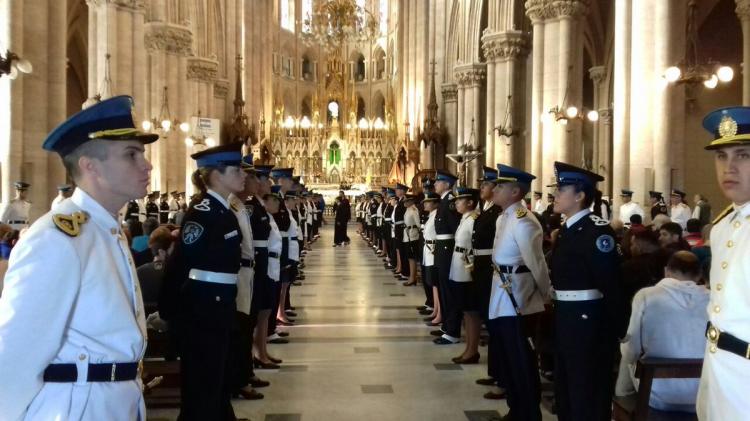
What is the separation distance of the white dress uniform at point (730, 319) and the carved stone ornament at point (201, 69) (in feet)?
97.7

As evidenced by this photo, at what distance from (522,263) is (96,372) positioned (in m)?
4.02

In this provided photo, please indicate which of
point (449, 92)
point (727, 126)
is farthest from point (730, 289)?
point (449, 92)

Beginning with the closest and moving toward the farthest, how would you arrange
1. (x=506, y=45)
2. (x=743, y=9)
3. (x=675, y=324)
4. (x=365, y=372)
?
(x=675, y=324) < (x=365, y=372) < (x=743, y=9) < (x=506, y=45)

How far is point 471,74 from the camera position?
30.7 metres

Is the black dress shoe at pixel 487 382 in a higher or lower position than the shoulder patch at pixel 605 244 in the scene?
lower

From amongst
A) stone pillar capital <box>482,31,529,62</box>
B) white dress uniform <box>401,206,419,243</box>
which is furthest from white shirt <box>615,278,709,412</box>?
stone pillar capital <box>482,31,529,62</box>

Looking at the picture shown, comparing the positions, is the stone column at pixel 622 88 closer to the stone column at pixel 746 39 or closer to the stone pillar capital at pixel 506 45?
the stone column at pixel 746 39

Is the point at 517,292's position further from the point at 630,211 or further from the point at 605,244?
the point at 630,211

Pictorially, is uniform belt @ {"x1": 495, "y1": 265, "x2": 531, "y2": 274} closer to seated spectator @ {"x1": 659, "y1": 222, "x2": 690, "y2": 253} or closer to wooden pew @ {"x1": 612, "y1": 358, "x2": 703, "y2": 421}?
wooden pew @ {"x1": 612, "y1": 358, "x2": 703, "y2": 421}

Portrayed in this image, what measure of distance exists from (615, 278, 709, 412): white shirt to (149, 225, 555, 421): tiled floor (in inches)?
70.7

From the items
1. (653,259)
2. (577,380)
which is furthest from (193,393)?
(653,259)

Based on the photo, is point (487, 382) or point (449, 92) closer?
point (487, 382)

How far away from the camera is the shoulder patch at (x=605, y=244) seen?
4.39 metres

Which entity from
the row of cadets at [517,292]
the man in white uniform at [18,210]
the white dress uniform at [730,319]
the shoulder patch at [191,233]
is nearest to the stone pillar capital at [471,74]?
the man in white uniform at [18,210]
